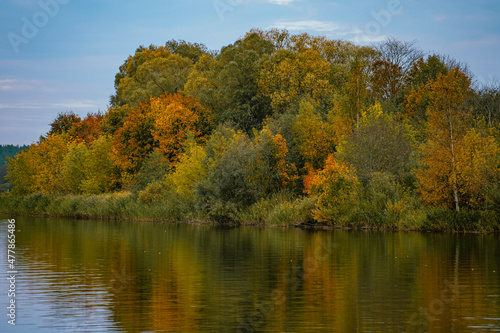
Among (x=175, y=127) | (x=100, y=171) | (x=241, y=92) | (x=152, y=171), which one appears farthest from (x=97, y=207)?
(x=241, y=92)

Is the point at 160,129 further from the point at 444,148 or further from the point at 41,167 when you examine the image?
the point at 444,148

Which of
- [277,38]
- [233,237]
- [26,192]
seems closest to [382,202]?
[233,237]

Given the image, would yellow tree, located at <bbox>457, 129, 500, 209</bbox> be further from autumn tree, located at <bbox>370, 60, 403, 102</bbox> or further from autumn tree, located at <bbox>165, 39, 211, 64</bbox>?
autumn tree, located at <bbox>165, 39, 211, 64</bbox>

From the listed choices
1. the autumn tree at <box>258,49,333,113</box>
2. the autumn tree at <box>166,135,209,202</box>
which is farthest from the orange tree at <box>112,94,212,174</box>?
the autumn tree at <box>258,49,333,113</box>

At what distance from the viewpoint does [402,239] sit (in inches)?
1358

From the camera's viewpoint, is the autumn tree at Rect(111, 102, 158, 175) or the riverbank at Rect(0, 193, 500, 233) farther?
the autumn tree at Rect(111, 102, 158, 175)

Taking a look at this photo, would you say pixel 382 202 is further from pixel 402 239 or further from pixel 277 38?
pixel 277 38

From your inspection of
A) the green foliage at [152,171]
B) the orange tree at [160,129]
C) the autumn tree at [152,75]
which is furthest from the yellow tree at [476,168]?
the autumn tree at [152,75]

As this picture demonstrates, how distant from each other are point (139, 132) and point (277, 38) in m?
23.8

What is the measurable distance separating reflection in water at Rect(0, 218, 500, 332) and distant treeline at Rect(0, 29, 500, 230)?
875cm

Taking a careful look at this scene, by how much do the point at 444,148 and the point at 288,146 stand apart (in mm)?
20989

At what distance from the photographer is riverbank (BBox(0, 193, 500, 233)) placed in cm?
3906

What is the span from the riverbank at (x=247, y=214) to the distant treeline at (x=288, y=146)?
0.43 feet

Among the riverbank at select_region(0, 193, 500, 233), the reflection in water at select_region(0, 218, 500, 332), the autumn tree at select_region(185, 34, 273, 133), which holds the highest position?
the autumn tree at select_region(185, 34, 273, 133)
